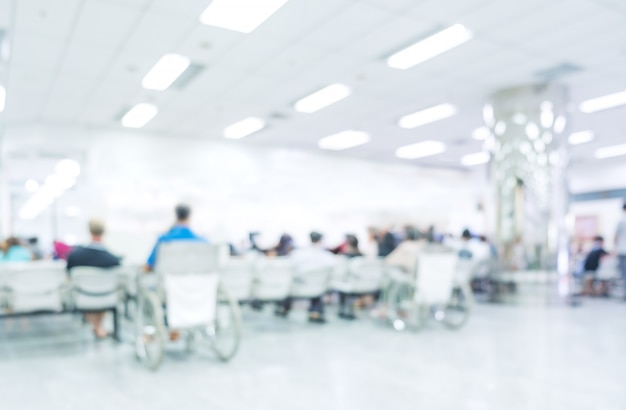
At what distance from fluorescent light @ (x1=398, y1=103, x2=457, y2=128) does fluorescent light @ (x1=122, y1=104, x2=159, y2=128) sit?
4161mm

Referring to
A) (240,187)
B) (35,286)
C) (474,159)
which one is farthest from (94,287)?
(474,159)

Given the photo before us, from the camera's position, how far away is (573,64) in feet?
20.0

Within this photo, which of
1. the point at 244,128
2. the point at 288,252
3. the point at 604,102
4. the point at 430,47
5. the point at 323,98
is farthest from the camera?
the point at 244,128

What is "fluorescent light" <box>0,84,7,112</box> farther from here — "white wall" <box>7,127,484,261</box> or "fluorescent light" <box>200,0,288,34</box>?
"fluorescent light" <box>200,0,288,34</box>

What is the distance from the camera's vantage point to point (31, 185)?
47.3 ft

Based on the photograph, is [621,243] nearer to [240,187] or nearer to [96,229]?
[96,229]

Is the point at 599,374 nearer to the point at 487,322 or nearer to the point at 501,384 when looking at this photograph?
the point at 501,384

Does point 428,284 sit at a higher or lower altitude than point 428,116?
lower

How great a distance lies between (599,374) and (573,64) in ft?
13.7

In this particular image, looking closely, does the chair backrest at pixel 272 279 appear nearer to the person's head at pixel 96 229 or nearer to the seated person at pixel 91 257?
the seated person at pixel 91 257

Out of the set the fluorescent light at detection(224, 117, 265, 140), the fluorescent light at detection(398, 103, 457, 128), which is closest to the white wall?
the fluorescent light at detection(224, 117, 265, 140)

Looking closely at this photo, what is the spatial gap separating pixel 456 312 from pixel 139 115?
582cm

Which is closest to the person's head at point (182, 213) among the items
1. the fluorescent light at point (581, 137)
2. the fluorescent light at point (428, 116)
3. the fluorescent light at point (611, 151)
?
the fluorescent light at point (428, 116)

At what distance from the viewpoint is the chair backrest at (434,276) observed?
474 centimetres
